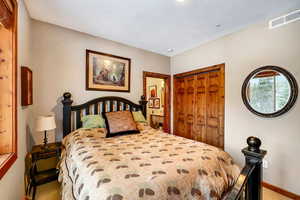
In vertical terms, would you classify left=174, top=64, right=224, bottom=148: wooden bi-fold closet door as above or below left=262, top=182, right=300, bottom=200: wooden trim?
above

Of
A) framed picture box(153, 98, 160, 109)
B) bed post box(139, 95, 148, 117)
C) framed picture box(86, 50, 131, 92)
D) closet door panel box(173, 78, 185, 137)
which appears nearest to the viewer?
framed picture box(86, 50, 131, 92)

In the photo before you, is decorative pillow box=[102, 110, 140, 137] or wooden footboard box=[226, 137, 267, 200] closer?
wooden footboard box=[226, 137, 267, 200]

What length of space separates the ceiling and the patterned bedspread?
1.96m

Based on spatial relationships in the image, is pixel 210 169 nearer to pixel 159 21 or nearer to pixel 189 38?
pixel 159 21

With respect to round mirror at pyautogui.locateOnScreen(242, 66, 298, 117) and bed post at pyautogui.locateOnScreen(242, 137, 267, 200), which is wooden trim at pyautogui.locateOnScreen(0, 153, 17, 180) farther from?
round mirror at pyautogui.locateOnScreen(242, 66, 298, 117)

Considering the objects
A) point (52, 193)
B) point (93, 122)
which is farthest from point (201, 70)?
point (52, 193)

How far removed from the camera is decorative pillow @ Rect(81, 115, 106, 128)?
234 centimetres

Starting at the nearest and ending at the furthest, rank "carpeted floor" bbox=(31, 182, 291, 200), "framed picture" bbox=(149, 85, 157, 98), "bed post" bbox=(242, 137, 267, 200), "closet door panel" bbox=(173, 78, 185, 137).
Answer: "bed post" bbox=(242, 137, 267, 200) < "carpeted floor" bbox=(31, 182, 291, 200) < "closet door panel" bbox=(173, 78, 185, 137) < "framed picture" bbox=(149, 85, 157, 98)

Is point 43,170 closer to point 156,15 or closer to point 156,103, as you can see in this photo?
point 156,15

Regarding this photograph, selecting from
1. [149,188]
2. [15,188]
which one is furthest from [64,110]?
[149,188]

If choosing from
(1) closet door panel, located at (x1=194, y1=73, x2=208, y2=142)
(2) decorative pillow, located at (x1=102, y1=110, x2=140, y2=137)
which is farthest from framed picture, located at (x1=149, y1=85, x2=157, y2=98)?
(2) decorative pillow, located at (x1=102, y1=110, x2=140, y2=137)

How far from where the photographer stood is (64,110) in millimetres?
2346

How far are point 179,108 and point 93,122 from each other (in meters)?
2.35

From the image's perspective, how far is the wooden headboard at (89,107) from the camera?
2.36 metres
